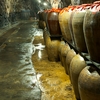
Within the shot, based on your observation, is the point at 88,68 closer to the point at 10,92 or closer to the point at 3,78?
the point at 10,92

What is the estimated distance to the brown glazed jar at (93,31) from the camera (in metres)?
2.16

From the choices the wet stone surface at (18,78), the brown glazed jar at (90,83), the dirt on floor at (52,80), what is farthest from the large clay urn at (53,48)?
the brown glazed jar at (90,83)

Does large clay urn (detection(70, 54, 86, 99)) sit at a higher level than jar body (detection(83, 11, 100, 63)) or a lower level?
lower

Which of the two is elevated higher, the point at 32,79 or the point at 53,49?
the point at 53,49

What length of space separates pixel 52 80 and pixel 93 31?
2.33 metres

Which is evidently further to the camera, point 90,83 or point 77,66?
point 77,66

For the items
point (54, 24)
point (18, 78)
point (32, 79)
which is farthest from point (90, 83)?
point (54, 24)

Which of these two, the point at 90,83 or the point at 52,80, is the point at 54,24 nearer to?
the point at 52,80

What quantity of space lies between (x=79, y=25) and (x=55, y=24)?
245 centimetres

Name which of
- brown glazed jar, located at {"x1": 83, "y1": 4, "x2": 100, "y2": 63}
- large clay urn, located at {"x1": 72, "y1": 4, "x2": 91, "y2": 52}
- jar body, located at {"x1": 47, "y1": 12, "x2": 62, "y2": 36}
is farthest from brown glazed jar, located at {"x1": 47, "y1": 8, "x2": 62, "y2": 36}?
brown glazed jar, located at {"x1": 83, "y1": 4, "x2": 100, "y2": 63}

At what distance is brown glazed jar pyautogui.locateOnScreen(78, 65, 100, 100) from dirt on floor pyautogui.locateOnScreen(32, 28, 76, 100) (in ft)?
3.33

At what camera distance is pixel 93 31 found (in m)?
2.21

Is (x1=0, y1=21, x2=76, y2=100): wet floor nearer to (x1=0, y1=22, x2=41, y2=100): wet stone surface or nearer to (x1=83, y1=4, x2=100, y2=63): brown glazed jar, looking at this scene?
(x1=0, y1=22, x2=41, y2=100): wet stone surface

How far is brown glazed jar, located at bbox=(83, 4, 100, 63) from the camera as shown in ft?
7.08
